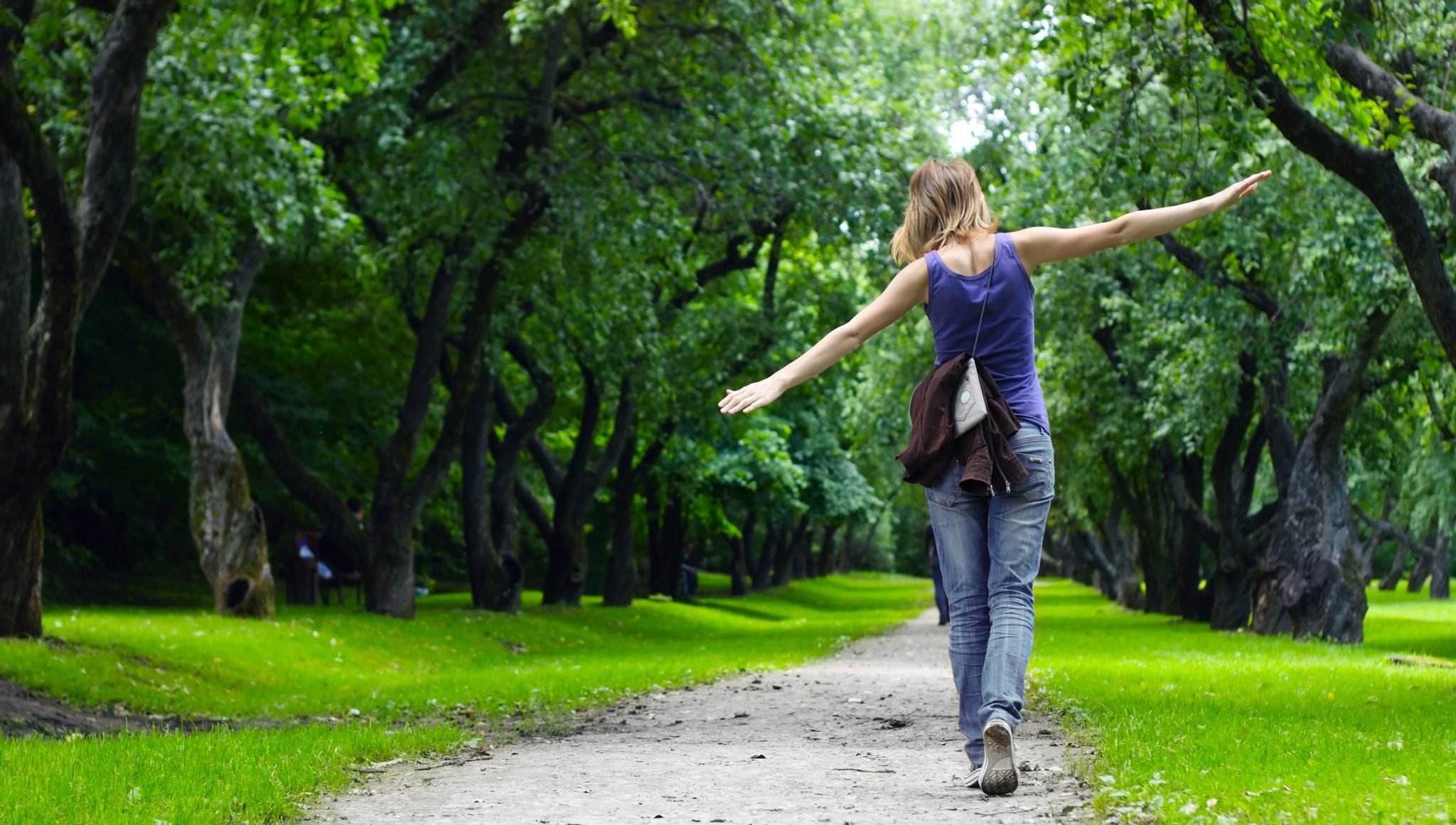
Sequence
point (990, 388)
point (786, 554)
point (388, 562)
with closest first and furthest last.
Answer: point (990, 388) → point (388, 562) → point (786, 554)

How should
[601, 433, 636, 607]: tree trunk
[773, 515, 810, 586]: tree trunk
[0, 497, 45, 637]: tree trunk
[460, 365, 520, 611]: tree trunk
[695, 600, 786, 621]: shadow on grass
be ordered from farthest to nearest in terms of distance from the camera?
[773, 515, 810, 586]: tree trunk → [695, 600, 786, 621]: shadow on grass → [601, 433, 636, 607]: tree trunk → [460, 365, 520, 611]: tree trunk → [0, 497, 45, 637]: tree trunk

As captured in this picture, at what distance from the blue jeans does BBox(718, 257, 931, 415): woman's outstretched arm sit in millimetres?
612

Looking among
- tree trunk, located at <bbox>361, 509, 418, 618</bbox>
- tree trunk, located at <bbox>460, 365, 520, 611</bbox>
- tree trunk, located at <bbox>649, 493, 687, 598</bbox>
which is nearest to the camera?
tree trunk, located at <bbox>361, 509, 418, 618</bbox>

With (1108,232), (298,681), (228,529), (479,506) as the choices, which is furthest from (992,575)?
(479,506)

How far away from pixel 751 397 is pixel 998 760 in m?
1.61

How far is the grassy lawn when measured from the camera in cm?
627

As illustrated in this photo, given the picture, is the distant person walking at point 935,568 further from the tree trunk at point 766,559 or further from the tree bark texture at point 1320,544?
the tree trunk at point 766,559

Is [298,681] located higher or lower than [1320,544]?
lower

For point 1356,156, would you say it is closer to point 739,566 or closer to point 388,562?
point 388,562

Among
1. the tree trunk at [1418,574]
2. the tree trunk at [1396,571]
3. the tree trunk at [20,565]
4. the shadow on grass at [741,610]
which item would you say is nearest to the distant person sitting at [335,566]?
the shadow on grass at [741,610]

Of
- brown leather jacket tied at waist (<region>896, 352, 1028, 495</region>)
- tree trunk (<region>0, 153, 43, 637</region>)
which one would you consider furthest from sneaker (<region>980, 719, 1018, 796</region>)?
tree trunk (<region>0, 153, 43, 637</region>)

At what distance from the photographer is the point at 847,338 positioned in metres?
5.88

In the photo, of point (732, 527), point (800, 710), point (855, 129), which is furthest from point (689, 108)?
point (732, 527)

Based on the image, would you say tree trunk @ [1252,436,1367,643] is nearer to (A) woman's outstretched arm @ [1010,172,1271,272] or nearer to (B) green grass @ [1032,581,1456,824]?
(B) green grass @ [1032,581,1456,824]
